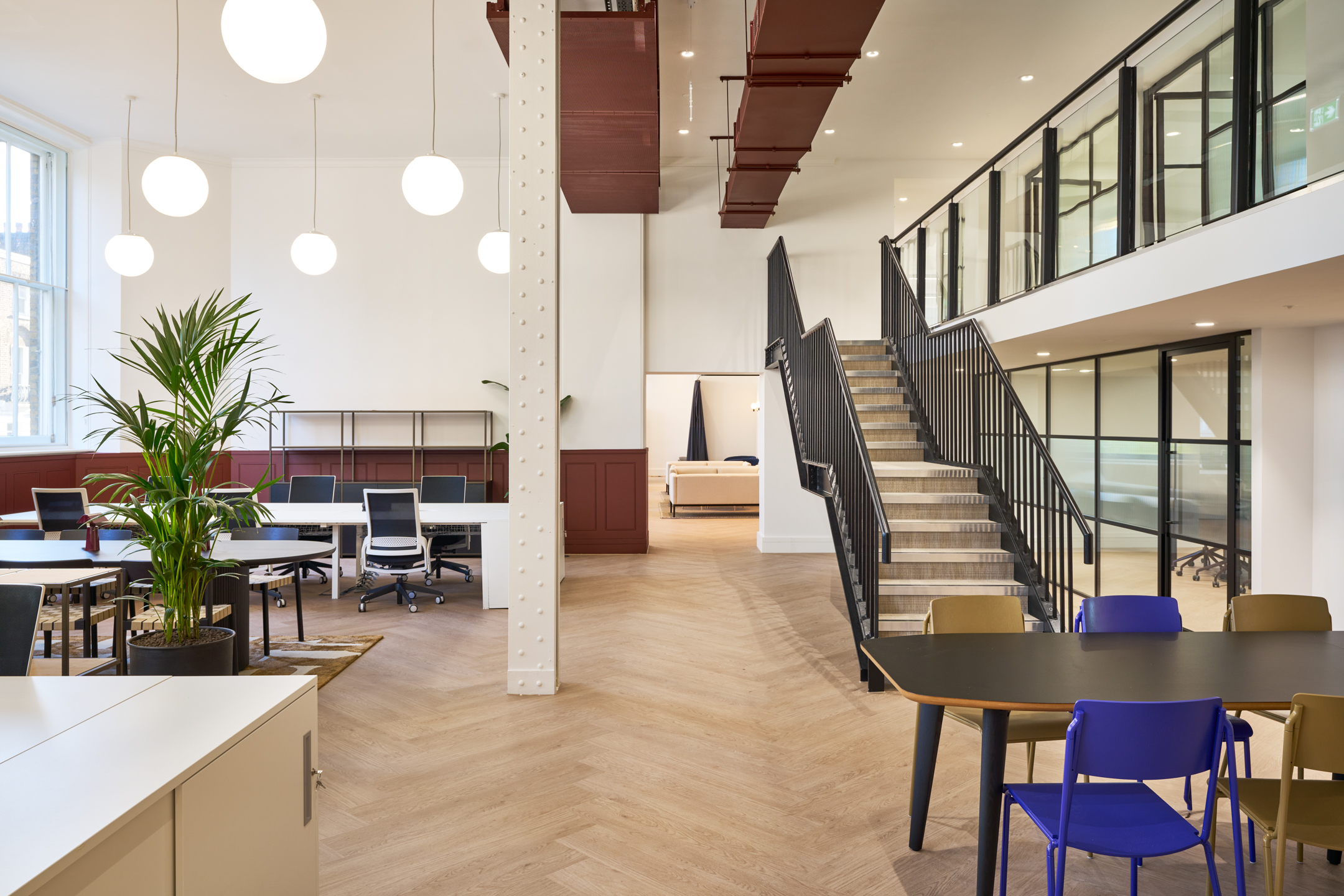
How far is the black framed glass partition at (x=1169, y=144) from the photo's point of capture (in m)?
3.24

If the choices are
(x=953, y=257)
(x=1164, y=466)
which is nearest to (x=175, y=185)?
(x=953, y=257)

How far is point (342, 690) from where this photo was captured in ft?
13.7

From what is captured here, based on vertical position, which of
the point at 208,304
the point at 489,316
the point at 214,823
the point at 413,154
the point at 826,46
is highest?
the point at 413,154

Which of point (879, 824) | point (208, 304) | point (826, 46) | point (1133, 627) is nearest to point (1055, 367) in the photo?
point (826, 46)

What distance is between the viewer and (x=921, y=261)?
7.46 m

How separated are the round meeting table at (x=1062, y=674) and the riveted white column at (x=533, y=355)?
209cm

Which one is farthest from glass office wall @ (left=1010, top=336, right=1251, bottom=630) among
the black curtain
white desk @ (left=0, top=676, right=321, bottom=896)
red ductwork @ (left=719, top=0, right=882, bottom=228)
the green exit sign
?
the black curtain

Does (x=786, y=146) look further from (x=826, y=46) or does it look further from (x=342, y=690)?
(x=342, y=690)

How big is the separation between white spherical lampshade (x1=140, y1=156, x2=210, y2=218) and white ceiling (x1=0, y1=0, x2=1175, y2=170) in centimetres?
168

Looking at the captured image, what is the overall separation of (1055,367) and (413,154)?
752cm

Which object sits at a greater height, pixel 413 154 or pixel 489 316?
pixel 413 154

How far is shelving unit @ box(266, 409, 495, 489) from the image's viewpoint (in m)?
8.91

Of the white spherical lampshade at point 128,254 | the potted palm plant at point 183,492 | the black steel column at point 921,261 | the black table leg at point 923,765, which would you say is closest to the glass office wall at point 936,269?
the black steel column at point 921,261

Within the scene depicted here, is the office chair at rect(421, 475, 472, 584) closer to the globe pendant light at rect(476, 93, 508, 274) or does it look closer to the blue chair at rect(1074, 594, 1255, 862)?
the globe pendant light at rect(476, 93, 508, 274)
